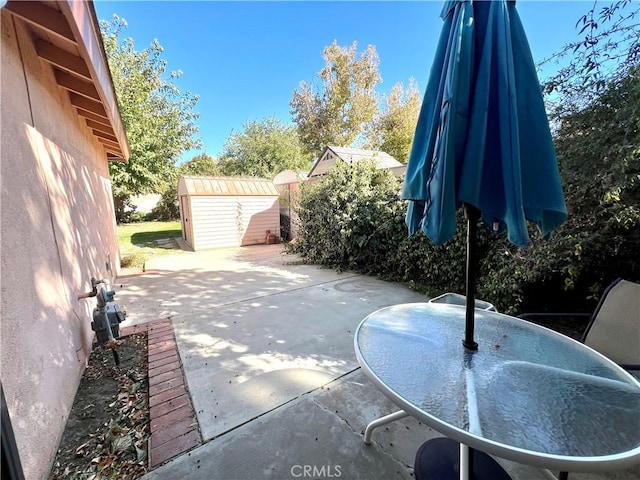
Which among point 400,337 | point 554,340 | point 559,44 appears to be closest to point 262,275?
point 400,337

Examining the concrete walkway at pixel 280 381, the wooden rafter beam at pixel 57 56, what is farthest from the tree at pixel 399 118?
the wooden rafter beam at pixel 57 56

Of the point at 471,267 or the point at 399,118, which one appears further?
the point at 399,118

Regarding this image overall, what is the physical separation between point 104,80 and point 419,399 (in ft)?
10.6

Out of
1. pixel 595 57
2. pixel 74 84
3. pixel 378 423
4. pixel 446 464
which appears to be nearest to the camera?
pixel 446 464

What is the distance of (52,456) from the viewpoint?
1759mm

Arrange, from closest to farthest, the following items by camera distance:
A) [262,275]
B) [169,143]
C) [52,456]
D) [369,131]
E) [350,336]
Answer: [52,456] → [350,336] → [262,275] → [169,143] → [369,131]

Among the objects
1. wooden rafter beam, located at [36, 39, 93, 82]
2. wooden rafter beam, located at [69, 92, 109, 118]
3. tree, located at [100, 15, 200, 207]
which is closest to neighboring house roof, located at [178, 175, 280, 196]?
tree, located at [100, 15, 200, 207]

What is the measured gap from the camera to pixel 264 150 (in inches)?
861

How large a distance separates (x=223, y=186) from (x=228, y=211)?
965mm

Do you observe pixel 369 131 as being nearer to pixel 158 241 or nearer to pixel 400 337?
pixel 158 241

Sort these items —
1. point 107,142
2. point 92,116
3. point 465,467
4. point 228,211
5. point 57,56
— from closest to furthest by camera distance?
point 465,467, point 57,56, point 92,116, point 107,142, point 228,211

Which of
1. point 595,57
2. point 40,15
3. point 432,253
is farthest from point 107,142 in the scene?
point 595,57

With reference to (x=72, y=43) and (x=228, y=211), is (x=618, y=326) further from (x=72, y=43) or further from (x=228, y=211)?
(x=228, y=211)

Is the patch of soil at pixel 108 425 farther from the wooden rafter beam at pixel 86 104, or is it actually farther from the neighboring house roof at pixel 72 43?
the wooden rafter beam at pixel 86 104
